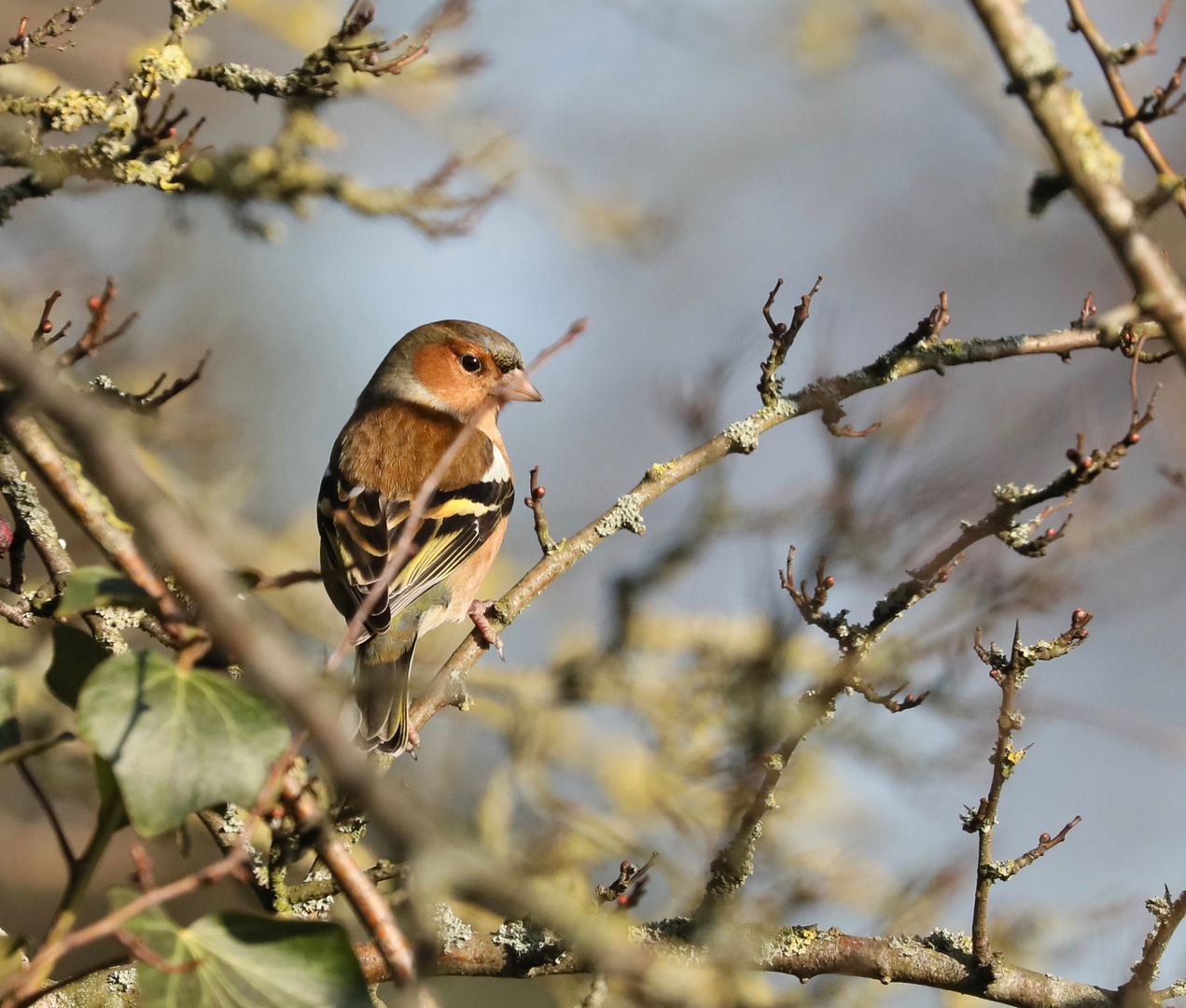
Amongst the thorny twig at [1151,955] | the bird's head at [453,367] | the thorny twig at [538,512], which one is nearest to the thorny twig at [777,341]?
the thorny twig at [538,512]

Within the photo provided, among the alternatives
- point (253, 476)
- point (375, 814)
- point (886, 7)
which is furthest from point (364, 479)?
point (886, 7)

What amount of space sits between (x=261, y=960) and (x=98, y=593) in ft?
1.48

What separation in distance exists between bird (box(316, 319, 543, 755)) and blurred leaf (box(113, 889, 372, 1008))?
2.04 meters

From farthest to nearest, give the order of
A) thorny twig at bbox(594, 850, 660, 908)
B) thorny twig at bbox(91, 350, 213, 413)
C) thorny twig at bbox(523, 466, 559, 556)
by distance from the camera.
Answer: thorny twig at bbox(523, 466, 559, 556) → thorny twig at bbox(91, 350, 213, 413) → thorny twig at bbox(594, 850, 660, 908)

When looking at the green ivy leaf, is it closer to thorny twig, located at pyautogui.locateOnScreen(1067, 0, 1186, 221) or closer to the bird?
thorny twig, located at pyautogui.locateOnScreen(1067, 0, 1186, 221)

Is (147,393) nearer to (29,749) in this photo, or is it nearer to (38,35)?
(38,35)

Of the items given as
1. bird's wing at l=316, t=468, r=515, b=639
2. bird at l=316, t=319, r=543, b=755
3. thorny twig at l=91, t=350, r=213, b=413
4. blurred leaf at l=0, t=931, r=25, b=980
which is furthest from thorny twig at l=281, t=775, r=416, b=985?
bird's wing at l=316, t=468, r=515, b=639

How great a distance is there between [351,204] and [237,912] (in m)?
3.22

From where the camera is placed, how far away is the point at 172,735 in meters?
1.25

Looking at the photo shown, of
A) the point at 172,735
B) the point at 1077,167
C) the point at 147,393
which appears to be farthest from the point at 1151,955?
the point at 147,393

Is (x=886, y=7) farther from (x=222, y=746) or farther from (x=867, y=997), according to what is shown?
(x=222, y=746)

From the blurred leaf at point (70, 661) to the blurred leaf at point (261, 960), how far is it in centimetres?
29

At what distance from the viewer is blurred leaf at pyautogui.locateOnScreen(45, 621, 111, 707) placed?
1415mm

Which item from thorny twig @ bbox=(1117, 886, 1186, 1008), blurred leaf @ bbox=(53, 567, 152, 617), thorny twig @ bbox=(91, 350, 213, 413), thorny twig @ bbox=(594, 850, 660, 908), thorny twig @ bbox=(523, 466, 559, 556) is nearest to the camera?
blurred leaf @ bbox=(53, 567, 152, 617)
